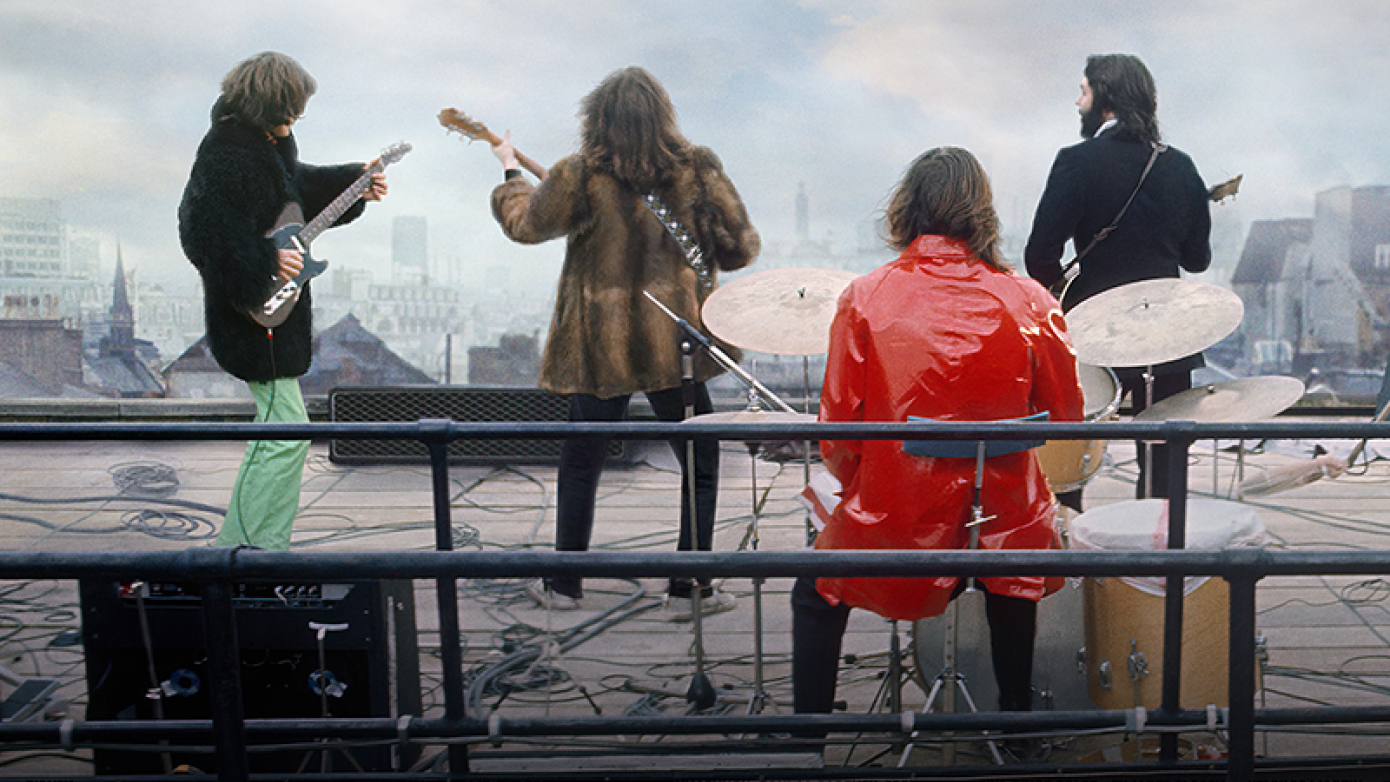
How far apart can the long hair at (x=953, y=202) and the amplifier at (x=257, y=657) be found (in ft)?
4.03

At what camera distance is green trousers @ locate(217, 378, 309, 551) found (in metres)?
2.77

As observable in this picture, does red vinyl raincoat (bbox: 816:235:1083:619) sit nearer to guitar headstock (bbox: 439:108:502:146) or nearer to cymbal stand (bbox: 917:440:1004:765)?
cymbal stand (bbox: 917:440:1004:765)

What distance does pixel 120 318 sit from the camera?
17.8 feet

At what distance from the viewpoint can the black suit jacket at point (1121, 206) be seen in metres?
2.94

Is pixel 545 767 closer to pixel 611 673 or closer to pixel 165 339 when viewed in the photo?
pixel 611 673

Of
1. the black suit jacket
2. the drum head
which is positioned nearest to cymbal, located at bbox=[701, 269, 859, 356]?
the drum head

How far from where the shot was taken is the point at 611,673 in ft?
8.08

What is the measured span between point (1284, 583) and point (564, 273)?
2.48 meters

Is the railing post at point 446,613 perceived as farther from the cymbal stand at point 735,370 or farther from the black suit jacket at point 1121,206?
the black suit jacket at point 1121,206

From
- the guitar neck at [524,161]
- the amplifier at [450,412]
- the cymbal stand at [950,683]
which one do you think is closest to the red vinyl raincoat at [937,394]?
the cymbal stand at [950,683]

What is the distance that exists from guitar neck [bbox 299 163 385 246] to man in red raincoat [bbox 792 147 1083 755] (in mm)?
1872

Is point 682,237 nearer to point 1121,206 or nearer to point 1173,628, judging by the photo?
point 1121,206

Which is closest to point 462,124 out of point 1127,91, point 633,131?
point 633,131

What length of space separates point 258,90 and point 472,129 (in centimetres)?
72
